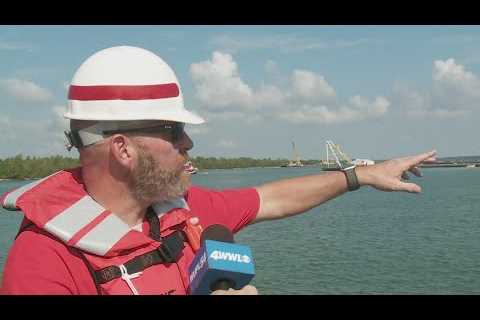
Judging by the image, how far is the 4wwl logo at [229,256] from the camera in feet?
6.67

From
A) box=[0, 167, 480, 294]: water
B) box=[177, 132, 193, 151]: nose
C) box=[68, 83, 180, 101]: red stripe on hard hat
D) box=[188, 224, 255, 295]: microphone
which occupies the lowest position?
box=[0, 167, 480, 294]: water

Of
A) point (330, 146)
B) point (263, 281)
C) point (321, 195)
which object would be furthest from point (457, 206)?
point (321, 195)

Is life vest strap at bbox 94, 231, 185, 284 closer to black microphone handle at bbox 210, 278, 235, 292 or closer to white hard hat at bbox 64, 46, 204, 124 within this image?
white hard hat at bbox 64, 46, 204, 124

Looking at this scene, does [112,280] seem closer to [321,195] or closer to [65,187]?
[65,187]

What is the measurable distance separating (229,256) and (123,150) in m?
0.90

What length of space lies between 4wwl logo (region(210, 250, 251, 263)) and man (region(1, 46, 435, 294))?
2.26 ft

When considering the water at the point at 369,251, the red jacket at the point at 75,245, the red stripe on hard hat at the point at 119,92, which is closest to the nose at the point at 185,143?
the red stripe on hard hat at the point at 119,92

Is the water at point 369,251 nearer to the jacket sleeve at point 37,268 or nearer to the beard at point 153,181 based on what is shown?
the beard at point 153,181

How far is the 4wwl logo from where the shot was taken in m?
2.03

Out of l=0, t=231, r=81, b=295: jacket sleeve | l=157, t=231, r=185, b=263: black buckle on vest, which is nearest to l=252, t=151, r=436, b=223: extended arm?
Answer: l=157, t=231, r=185, b=263: black buckle on vest
